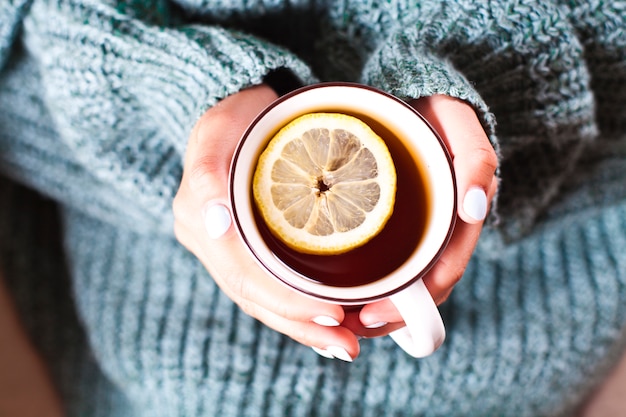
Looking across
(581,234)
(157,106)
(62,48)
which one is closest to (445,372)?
(581,234)

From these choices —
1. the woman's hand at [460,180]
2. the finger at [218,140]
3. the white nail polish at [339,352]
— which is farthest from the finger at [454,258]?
the finger at [218,140]

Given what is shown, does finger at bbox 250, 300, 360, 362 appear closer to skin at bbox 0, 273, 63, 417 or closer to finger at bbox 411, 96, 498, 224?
finger at bbox 411, 96, 498, 224

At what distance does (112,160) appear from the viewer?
2.53 feet

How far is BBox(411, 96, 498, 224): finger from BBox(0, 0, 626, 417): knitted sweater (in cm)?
6

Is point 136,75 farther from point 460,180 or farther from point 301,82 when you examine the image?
point 460,180

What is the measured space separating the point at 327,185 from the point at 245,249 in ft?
0.32

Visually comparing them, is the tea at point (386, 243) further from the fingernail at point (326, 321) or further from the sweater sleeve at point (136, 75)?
the sweater sleeve at point (136, 75)

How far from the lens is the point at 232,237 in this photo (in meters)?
0.58

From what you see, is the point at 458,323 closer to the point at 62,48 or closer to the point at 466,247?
the point at 466,247

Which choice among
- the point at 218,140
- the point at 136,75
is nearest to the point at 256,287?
the point at 218,140

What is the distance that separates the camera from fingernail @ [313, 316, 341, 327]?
0.55 meters

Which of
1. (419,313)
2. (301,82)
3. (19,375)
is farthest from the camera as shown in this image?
(19,375)

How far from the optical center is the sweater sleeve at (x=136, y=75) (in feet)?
2.13

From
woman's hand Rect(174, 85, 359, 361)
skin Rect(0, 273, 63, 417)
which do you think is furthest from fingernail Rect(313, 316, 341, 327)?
skin Rect(0, 273, 63, 417)
